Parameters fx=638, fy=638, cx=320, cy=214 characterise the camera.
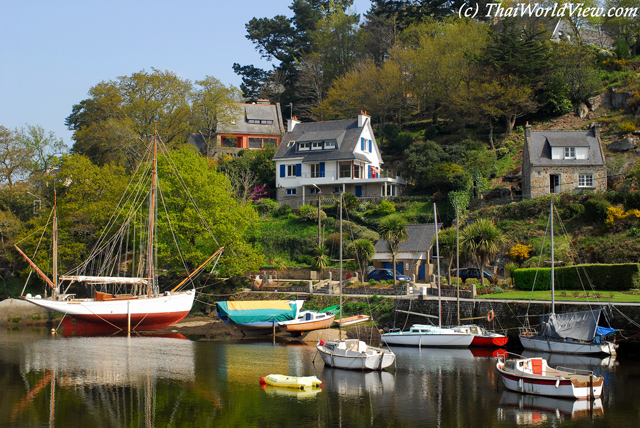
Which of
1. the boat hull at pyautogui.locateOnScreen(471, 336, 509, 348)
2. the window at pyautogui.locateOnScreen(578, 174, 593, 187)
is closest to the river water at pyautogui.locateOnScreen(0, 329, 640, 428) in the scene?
the boat hull at pyautogui.locateOnScreen(471, 336, 509, 348)

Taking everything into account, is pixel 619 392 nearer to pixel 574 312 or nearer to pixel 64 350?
pixel 574 312

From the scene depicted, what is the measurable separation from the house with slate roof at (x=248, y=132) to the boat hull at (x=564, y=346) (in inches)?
2203

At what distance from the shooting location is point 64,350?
38.8 m

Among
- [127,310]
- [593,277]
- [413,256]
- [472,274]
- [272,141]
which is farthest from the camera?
[272,141]

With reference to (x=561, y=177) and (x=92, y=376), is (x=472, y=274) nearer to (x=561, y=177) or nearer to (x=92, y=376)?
(x=561, y=177)

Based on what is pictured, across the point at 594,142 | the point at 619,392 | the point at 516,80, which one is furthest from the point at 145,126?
the point at 619,392

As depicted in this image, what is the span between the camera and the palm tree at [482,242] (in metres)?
47.4

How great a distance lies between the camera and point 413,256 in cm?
5631

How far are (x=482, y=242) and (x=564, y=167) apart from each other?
744 inches

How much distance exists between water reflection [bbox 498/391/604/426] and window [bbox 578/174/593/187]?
3758 cm

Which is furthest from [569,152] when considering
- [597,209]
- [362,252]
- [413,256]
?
[362,252]

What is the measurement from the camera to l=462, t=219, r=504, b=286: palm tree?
4738 cm

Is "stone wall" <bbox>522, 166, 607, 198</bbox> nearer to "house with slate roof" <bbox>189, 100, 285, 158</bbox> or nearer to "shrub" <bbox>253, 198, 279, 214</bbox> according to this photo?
"shrub" <bbox>253, 198, 279, 214</bbox>

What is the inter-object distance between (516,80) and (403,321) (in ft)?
141
